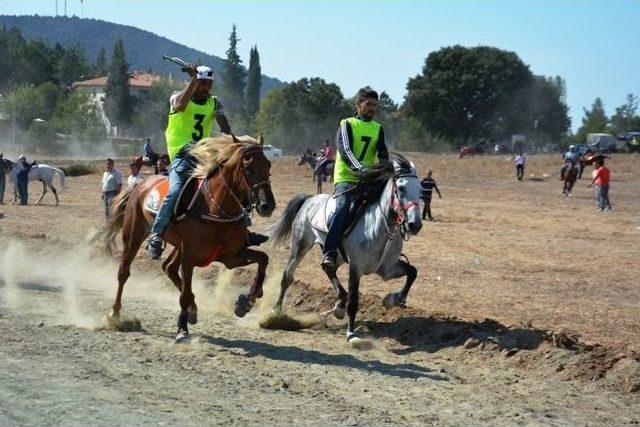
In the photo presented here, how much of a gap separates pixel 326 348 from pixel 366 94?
318 centimetres

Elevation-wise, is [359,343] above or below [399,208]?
below

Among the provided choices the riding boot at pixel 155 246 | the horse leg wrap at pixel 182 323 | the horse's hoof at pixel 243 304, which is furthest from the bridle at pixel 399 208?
the riding boot at pixel 155 246

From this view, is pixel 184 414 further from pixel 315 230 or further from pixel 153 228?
pixel 315 230

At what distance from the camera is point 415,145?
102062 mm

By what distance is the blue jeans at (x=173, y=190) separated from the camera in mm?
11344

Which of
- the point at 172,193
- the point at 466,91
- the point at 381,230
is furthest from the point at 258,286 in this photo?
the point at 466,91

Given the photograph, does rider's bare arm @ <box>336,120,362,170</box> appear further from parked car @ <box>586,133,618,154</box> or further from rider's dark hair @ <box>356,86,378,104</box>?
parked car @ <box>586,133,618,154</box>

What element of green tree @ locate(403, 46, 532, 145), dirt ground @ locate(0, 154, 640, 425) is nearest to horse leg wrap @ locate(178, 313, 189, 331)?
dirt ground @ locate(0, 154, 640, 425)

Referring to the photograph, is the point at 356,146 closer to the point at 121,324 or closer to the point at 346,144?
the point at 346,144

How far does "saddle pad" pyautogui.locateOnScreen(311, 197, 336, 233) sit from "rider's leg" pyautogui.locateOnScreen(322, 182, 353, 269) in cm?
15

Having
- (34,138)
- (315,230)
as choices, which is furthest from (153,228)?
(34,138)

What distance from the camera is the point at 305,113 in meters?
104

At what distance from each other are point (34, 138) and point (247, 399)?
301ft

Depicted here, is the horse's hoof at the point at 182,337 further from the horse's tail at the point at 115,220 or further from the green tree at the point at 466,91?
the green tree at the point at 466,91
